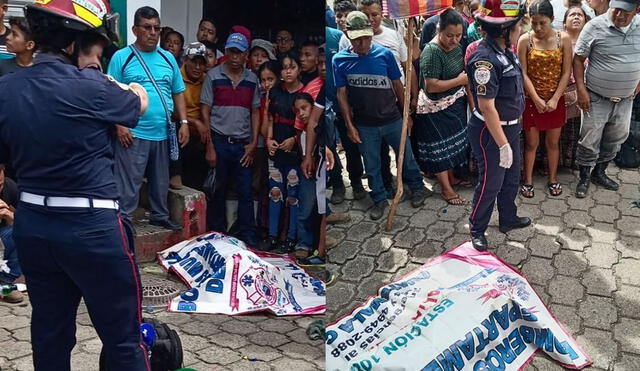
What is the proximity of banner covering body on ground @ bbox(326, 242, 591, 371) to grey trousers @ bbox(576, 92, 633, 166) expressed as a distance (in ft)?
1.38

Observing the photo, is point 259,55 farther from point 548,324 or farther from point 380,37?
point 548,324

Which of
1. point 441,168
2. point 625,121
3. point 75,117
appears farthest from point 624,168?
point 75,117

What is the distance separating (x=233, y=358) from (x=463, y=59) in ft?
4.11

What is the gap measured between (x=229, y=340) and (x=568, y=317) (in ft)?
3.66

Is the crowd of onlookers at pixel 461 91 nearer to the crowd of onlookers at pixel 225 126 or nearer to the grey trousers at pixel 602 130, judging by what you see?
→ the grey trousers at pixel 602 130

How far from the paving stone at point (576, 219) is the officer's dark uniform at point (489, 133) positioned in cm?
16

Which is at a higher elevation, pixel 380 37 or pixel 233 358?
pixel 380 37

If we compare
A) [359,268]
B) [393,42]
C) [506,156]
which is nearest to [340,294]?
[359,268]

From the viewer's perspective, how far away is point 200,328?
255cm

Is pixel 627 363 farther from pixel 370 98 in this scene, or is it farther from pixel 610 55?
pixel 370 98

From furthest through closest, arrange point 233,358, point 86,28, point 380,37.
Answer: point 233,358
point 380,37
point 86,28

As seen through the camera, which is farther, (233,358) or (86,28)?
(233,358)

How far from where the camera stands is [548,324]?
2254mm

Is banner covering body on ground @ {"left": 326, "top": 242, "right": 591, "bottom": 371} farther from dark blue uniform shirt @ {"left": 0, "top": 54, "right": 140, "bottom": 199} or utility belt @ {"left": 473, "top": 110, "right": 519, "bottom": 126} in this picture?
dark blue uniform shirt @ {"left": 0, "top": 54, "right": 140, "bottom": 199}
